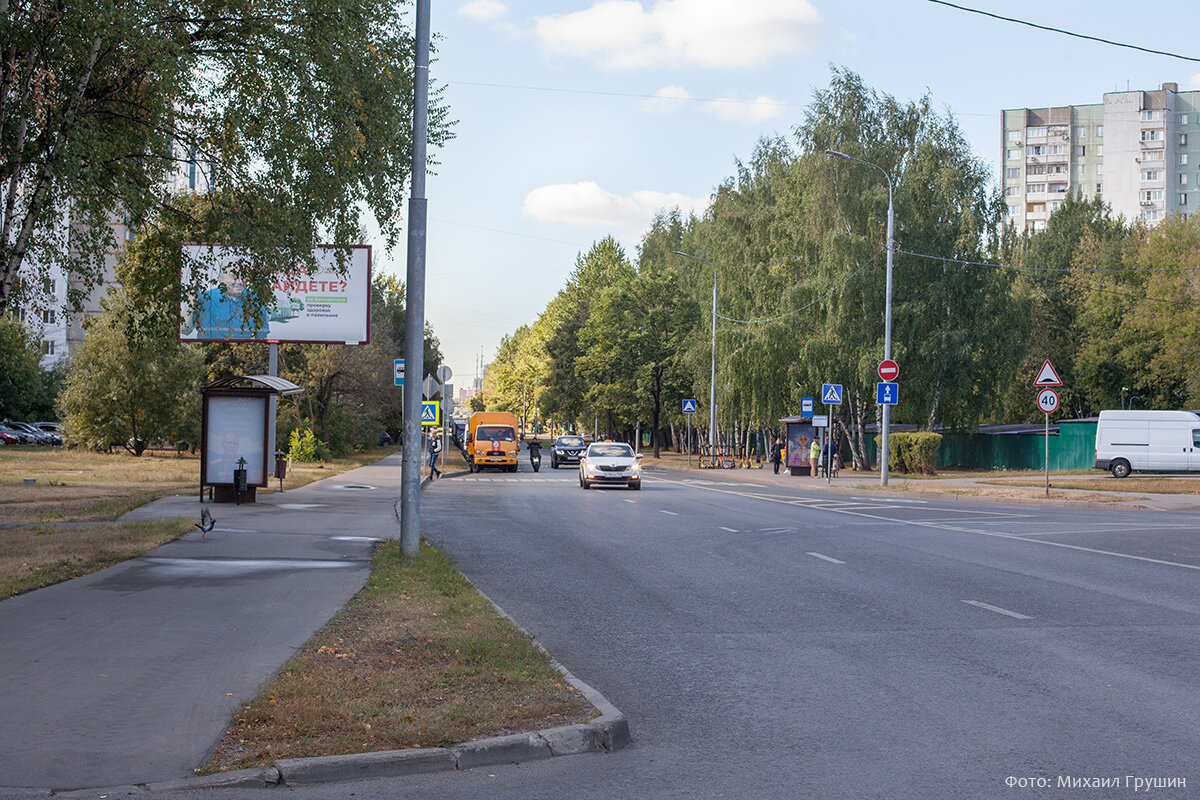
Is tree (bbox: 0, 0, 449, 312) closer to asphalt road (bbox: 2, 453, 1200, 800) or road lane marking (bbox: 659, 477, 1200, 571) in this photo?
asphalt road (bbox: 2, 453, 1200, 800)

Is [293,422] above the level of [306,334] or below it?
below

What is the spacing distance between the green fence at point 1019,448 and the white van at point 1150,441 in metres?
4.05

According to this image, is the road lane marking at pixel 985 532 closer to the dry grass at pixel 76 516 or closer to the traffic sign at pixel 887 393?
the traffic sign at pixel 887 393

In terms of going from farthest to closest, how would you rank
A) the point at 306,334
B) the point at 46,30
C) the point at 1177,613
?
the point at 306,334, the point at 46,30, the point at 1177,613

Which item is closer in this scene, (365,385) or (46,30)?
A: (46,30)

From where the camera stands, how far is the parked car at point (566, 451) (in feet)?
A: 178

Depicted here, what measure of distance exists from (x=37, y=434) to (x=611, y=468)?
2117 inches

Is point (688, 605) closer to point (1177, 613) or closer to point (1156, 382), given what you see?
point (1177, 613)

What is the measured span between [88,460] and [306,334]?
1556cm

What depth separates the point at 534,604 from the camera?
10.5 metres

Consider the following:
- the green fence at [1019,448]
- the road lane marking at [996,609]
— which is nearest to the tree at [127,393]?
the green fence at [1019,448]

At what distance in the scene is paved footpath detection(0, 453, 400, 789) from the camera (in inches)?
199

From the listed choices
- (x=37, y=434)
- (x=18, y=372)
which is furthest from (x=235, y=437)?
(x=37, y=434)

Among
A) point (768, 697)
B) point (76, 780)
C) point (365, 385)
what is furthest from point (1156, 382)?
point (76, 780)
